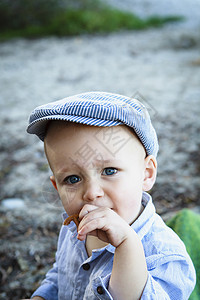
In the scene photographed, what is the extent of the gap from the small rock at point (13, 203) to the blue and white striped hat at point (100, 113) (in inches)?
63.7

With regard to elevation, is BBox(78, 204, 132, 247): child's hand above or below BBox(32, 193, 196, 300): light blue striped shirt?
above

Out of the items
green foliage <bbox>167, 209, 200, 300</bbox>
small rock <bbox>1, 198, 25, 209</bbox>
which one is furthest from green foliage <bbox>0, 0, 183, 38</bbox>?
green foliage <bbox>167, 209, 200, 300</bbox>

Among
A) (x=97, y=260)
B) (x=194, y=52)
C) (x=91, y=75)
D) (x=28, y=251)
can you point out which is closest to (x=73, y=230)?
(x=97, y=260)

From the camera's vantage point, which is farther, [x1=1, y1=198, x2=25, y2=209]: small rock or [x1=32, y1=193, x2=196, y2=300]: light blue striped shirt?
[x1=1, y1=198, x2=25, y2=209]: small rock

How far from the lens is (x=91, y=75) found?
248 inches

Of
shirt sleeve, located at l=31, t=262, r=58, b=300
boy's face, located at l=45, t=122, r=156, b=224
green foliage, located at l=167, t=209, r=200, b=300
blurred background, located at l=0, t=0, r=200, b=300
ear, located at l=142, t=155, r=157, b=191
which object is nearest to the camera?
boy's face, located at l=45, t=122, r=156, b=224

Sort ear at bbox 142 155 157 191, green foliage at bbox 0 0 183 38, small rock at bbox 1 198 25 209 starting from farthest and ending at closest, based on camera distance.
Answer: green foliage at bbox 0 0 183 38 → small rock at bbox 1 198 25 209 → ear at bbox 142 155 157 191

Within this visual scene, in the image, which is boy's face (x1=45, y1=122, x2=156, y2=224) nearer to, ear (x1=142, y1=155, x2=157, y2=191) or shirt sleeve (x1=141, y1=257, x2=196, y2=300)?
ear (x1=142, y1=155, x2=157, y2=191)

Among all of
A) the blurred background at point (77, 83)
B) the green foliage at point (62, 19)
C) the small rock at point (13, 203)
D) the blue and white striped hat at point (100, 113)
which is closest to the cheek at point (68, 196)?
the blue and white striped hat at point (100, 113)

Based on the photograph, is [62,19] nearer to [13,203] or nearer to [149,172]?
[13,203]

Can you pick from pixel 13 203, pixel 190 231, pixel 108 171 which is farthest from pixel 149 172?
pixel 13 203

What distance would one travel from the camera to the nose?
1.10 metres

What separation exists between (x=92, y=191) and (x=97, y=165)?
85mm

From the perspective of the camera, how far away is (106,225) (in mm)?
1027
